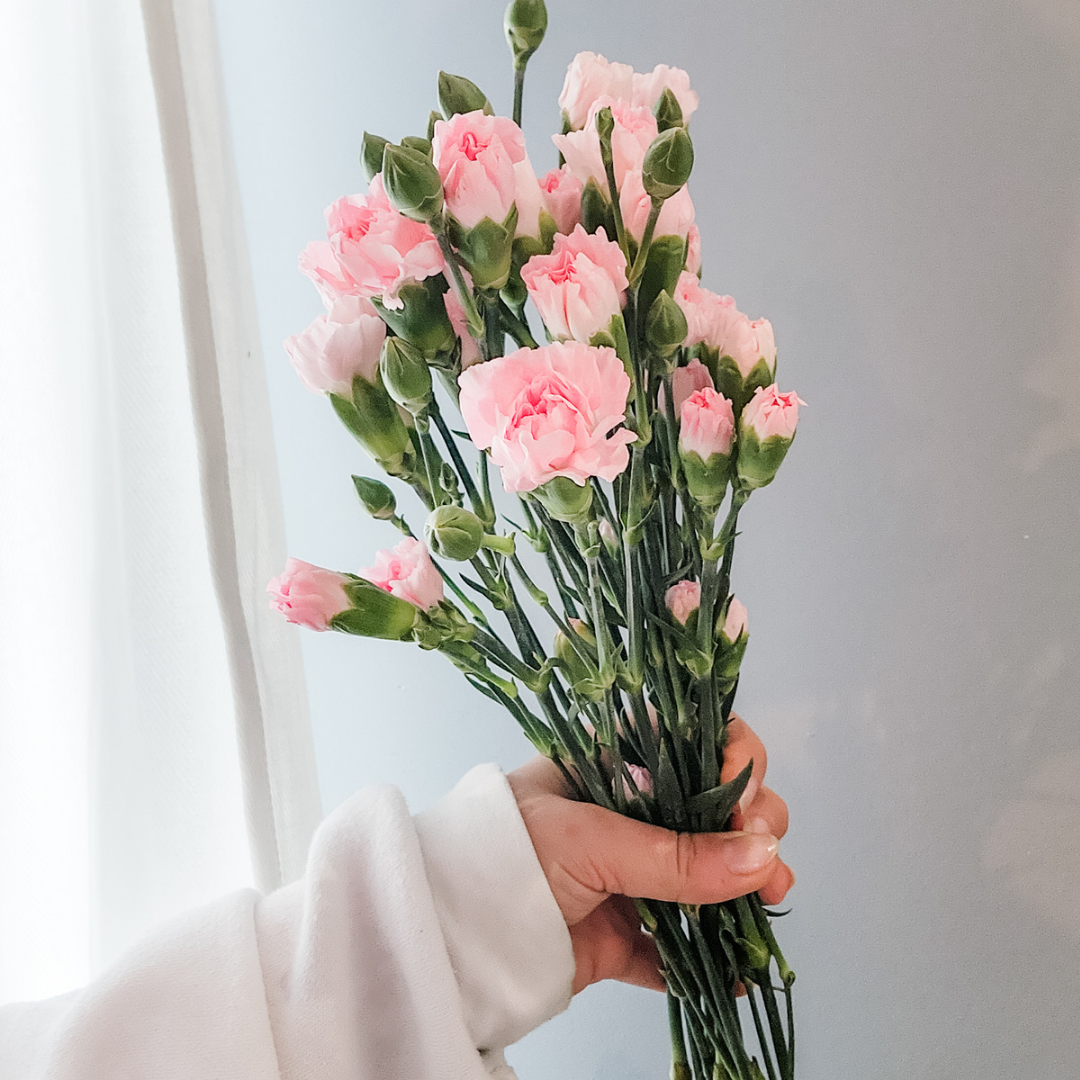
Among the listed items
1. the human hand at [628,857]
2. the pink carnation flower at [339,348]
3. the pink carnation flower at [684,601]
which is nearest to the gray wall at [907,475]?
A: the human hand at [628,857]

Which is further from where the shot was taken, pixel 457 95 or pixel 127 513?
pixel 127 513

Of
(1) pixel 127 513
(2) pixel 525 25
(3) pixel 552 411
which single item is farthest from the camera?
(1) pixel 127 513

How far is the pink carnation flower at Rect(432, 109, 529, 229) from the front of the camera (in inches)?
14.3

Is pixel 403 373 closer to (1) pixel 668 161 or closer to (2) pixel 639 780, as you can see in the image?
(1) pixel 668 161

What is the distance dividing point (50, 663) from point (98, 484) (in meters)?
0.13

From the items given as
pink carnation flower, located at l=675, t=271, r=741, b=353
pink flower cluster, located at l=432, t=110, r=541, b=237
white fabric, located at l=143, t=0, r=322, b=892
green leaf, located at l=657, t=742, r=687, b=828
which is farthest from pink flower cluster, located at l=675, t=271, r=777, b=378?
white fabric, located at l=143, t=0, r=322, b=892

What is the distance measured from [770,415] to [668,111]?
0.14m

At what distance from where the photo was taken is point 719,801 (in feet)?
1.60

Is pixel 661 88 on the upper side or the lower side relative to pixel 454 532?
upper

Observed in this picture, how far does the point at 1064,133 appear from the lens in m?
0.63

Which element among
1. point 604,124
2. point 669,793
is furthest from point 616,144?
point 669,793

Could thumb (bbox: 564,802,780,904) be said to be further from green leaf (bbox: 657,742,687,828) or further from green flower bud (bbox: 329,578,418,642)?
green flower bud (bbox: 329,578,418,642)

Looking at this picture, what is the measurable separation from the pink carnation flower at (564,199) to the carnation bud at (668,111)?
0.15ft

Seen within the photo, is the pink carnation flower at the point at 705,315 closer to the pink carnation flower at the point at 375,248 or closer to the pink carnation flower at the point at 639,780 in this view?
the pink carnation flower at the point at 375,248
